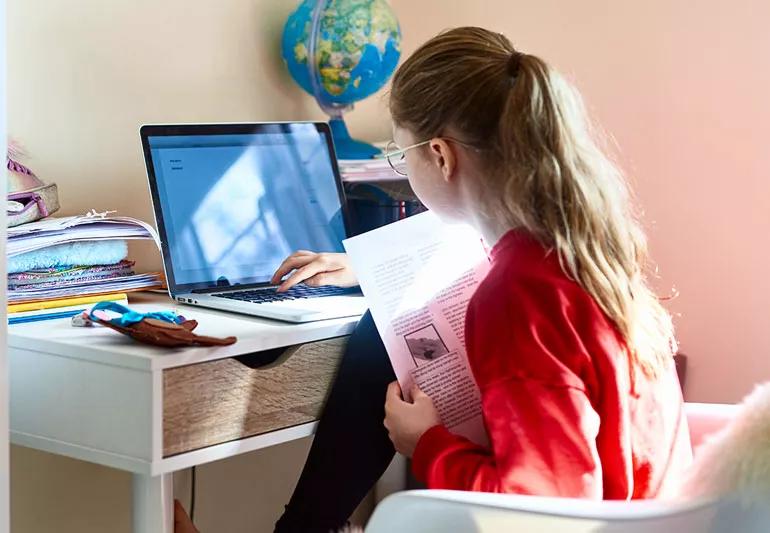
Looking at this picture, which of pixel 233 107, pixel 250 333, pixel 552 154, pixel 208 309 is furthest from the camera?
pixel 233 107

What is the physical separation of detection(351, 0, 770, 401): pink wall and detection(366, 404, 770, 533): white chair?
3.58ft

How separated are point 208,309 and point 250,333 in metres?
0.21

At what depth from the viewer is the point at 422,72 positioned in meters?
1.27

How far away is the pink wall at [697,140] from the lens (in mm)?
2035

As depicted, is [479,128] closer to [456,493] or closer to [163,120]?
[456,493]

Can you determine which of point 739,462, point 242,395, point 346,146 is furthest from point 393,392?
point 346,146

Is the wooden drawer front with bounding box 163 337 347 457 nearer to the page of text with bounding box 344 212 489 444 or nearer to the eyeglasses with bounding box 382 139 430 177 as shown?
the page of text with bounding box 344 212 489 444

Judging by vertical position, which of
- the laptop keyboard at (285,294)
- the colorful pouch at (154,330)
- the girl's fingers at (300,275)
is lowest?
Answer: the laptop keyboard at (285,294)

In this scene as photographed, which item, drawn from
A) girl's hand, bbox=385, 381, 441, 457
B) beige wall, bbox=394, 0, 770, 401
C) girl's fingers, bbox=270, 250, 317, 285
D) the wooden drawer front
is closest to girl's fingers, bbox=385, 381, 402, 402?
girl's hand, bbox=385, 381, 441, 457

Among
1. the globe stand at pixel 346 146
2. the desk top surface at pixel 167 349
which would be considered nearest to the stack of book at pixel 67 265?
the desk top surface at pixel 167 349

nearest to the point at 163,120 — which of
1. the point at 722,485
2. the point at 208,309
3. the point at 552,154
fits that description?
the point at 208,309

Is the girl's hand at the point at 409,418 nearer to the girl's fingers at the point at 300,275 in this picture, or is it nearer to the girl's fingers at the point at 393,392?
the girl's fingers at the point at 393,392

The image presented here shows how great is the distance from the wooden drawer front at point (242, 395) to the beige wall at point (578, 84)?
51cm

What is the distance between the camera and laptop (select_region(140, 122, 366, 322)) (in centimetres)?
159
